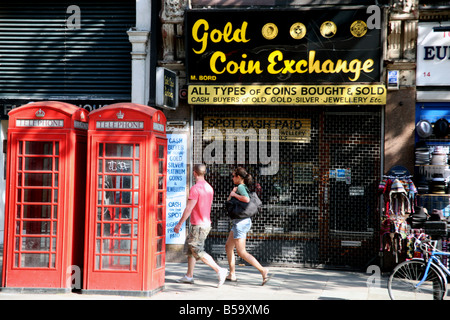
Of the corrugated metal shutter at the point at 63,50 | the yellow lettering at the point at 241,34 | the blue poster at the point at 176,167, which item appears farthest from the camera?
the corrugated metal shutter at the point at 63,50

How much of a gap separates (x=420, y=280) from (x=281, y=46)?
5306mm

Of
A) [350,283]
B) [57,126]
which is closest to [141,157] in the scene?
[57,126]

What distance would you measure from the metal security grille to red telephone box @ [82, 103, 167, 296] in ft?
11.6

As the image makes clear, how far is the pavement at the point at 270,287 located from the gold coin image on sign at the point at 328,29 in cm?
446

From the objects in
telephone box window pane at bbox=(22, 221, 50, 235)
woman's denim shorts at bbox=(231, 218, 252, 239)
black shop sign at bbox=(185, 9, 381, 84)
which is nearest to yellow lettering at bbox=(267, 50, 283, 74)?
black shop sign at bbox=(185, 9, 381, 84)

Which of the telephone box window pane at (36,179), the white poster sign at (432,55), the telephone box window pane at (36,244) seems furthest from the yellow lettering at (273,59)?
the telephone box window pane at (36,244)

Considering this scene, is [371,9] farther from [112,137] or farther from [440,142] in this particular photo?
[112,137]

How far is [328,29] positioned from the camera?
10.5 m

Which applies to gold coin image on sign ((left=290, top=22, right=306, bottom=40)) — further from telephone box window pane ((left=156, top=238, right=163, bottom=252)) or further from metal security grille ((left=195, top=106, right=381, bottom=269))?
telephone box window pane ((left=156, top=238, right=163, bottom=252))

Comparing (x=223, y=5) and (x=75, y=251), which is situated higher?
(x=223, y=5)

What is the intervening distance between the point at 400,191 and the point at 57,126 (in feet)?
18.7

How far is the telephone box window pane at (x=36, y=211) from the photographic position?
7641mm

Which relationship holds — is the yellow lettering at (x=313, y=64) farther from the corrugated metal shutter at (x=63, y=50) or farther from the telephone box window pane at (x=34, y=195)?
the telephone box window pane at (x=34, y=195)

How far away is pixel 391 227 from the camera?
947cm
